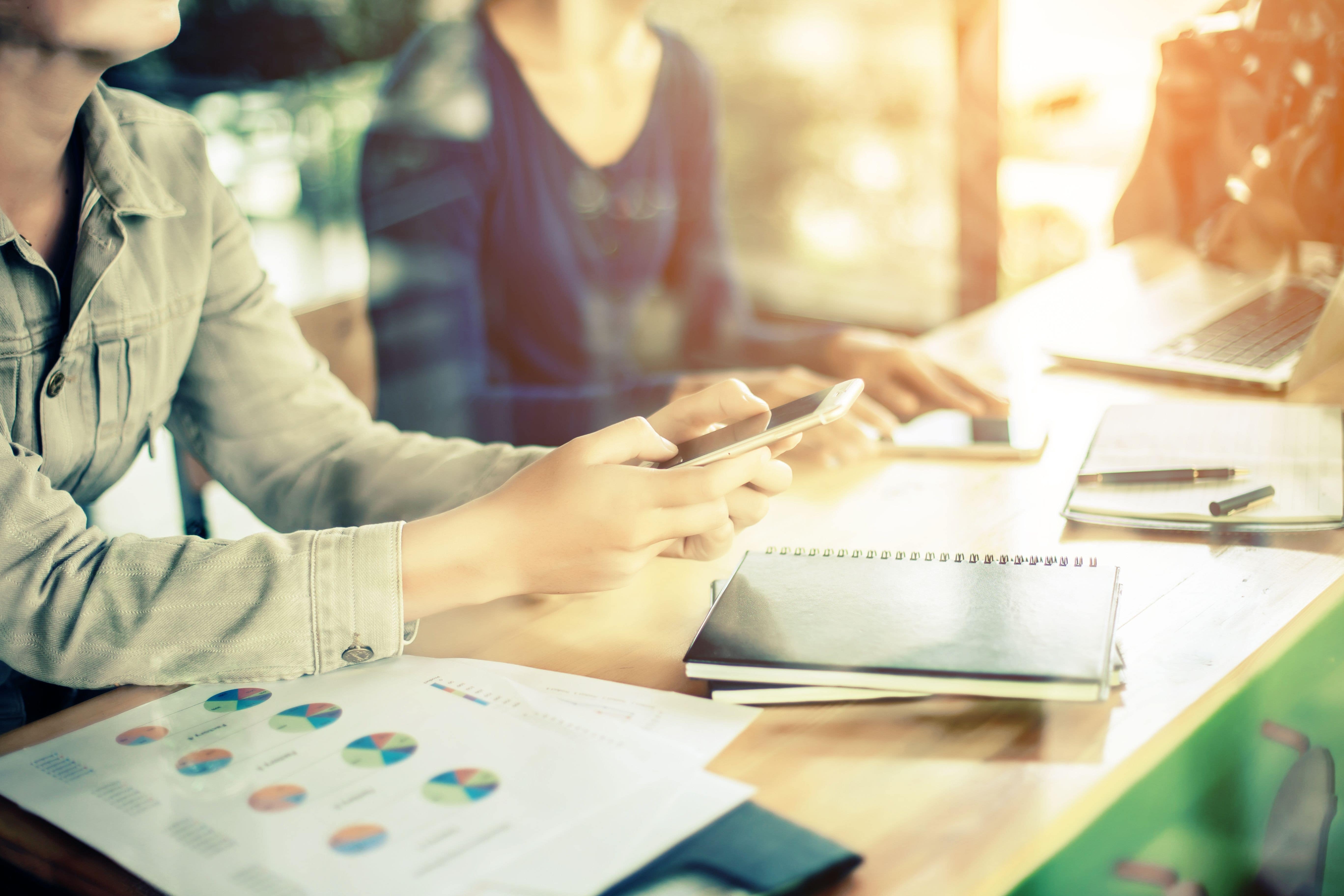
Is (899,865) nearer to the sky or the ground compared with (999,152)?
nearer to the ground

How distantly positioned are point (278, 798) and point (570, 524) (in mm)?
215

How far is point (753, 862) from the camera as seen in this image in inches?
17.3

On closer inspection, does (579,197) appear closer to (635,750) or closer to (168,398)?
(168,398)

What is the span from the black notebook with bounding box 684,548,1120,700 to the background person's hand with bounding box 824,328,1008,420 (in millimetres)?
400

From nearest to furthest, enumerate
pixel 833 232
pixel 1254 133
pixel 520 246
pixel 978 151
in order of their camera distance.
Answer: pixel 520 246
pixel 1254 133
pixel 978 151
pixel 833 232

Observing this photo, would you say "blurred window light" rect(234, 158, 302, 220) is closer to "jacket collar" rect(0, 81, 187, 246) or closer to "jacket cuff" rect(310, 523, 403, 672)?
"jacket collar" rect(0, 81, 187, 246)

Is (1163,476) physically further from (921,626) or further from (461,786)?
(461,786)

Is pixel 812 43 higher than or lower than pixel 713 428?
higher

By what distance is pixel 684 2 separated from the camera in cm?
246

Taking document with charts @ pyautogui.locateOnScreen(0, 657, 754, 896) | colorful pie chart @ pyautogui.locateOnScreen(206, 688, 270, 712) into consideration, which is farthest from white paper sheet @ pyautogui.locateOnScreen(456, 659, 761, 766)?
colorful pie chart @ pyautogui.locateOnScreen(206, 688, 270, 712)

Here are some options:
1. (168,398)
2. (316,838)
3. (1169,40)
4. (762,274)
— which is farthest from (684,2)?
(316,838)

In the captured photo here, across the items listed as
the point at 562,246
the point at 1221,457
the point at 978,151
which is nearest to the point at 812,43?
the point at 978,151

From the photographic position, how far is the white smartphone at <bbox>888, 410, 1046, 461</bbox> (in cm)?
97

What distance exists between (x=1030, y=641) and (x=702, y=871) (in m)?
0.23
